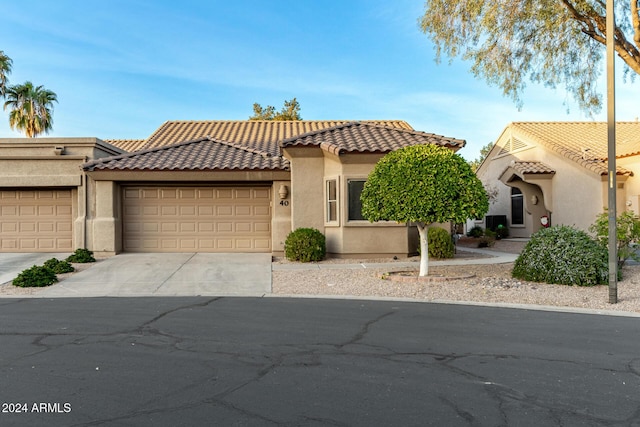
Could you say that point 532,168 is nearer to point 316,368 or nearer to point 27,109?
point 316,368

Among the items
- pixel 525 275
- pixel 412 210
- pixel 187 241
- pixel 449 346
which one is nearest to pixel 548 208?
pixel 525 275

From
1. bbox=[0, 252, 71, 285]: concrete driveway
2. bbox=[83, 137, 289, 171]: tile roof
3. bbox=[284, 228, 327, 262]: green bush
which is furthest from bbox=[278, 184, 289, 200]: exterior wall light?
bbox=[0, 252, 71, 285]: concrete driveway

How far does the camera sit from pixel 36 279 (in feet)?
38.4

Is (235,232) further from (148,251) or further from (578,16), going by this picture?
(578,16)

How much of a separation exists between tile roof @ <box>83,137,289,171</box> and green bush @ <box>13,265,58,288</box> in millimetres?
5521

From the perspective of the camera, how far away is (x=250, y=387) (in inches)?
192

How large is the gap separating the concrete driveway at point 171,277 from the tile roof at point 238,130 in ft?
30.2

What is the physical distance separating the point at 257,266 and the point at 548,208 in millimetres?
14704

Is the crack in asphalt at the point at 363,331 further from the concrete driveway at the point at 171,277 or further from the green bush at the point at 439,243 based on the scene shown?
the green bush at the point at 439,243

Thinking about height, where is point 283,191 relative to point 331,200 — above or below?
above

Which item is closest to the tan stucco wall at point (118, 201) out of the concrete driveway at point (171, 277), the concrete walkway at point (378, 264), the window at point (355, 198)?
the concrete driveway at point (171, 277)

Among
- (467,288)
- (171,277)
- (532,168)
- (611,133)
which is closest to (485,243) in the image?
(532,168)

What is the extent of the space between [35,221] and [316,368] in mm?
15825

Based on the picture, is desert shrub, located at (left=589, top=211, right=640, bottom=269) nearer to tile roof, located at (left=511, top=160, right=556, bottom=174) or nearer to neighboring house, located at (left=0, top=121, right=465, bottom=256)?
neighboring house, located at (left=0, top=121, right=465, bottom=256)
